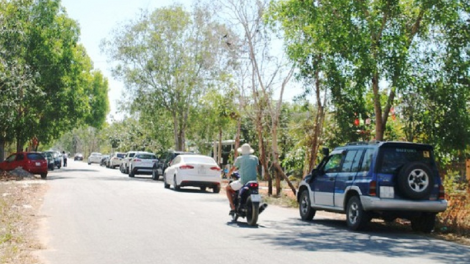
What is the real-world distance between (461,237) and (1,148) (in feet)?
Answer: 125

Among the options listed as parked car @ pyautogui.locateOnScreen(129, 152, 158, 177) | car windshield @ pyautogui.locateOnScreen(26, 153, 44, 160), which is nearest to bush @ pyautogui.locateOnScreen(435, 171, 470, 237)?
car windshield @ pyautogui.locateOnScreen(26, 153, 44, 160)

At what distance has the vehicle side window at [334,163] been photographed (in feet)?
48.9

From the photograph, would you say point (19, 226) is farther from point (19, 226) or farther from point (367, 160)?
point (367, 160)

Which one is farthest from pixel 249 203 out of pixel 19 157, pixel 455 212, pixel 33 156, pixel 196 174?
pixel 19 157

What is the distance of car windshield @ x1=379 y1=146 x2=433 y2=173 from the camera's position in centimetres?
1328

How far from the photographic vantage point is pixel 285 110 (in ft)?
160

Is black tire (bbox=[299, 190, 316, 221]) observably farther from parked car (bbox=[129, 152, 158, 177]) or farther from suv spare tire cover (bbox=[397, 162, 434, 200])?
parked car (bbox=[129, 152, 158, 177])

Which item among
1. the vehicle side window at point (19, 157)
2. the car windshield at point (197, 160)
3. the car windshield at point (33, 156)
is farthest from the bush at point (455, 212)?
the vehicle side window at point (19, 157)

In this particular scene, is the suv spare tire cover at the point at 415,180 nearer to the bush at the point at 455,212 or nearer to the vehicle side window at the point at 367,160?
the vehicle side window at the point at 367,160

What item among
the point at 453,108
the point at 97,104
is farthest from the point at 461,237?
the point at 97,104

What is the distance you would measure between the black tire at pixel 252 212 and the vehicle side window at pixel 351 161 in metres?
2.21

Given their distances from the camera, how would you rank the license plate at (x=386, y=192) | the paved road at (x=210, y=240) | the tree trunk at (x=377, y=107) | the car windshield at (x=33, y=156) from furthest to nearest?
the car windshield at (x=33, y=156) < the tree trunk at (x=377, y=107) < the license plate at (x=386, y=192) < the paved road at (x=210, y=240)

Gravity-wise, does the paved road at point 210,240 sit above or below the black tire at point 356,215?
below

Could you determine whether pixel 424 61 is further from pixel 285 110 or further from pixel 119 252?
pixel 285 110
